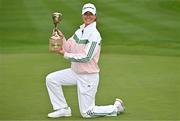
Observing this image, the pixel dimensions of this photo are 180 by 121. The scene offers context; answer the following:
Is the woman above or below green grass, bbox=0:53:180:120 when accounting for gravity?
above

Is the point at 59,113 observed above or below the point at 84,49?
below

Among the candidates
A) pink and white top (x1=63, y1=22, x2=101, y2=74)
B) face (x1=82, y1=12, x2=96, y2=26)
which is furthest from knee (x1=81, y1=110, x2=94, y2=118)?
face (x1=82, y1=12, x2=96, y2=26)

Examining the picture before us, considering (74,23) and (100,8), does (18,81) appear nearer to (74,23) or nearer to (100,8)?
(74,23)

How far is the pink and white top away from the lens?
1009 centimetres

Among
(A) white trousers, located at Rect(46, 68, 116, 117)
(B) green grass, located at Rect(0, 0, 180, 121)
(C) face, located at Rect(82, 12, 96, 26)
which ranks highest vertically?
(C) face, located at Rect(82, 12, 96, 26)

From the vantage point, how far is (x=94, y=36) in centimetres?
1016

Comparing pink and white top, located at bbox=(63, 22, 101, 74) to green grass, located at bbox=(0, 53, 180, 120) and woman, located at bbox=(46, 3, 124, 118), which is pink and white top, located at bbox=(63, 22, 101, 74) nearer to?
woman, located at bbox=(46, 3, 124, 118)

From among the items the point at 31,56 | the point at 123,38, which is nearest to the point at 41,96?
the point at 31,56

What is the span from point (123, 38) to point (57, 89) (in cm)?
1046

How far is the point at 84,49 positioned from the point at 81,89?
61 cm

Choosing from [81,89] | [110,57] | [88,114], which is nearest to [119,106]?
[88,114]

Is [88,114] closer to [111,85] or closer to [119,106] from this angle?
[119,106]

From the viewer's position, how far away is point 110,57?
16.4m

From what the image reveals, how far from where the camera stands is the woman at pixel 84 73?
33.3ft
